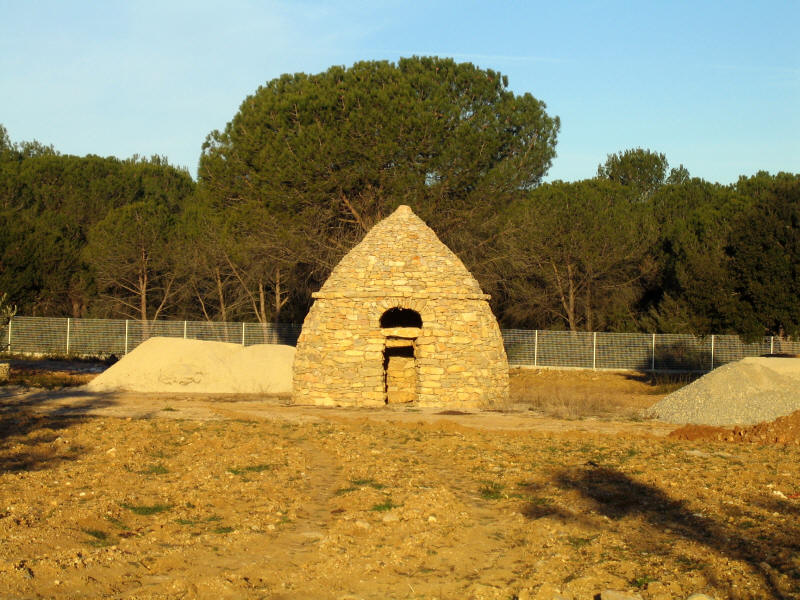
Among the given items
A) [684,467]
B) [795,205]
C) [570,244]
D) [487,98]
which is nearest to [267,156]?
[487,98]

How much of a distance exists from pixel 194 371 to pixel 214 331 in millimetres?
10567

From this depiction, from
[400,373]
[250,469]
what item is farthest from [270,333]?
[250,469]

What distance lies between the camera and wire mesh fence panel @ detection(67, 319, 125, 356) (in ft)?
109

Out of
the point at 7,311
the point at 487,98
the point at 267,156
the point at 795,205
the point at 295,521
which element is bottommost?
the point at 295,521

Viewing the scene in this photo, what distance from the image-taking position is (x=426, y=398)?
17.5 m

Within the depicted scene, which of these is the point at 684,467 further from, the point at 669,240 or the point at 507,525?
the point at 669,240

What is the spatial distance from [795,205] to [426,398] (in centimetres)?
1302

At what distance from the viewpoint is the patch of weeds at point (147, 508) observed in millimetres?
8078

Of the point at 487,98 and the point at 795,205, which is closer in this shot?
the point at 795,205

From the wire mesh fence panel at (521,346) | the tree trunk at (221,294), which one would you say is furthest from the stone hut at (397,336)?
the tree trunk at (221,294)

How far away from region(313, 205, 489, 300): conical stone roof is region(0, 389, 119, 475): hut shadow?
19.2 ft

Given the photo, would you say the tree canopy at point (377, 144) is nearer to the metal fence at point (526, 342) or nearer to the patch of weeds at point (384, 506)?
the metal fence at point (526, 342)

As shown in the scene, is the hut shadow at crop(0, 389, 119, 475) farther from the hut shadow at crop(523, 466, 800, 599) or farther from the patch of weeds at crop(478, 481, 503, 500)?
the hut shadow at crop(523, 466, 800, 599)

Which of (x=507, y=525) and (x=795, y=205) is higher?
(x=795, y=205)
